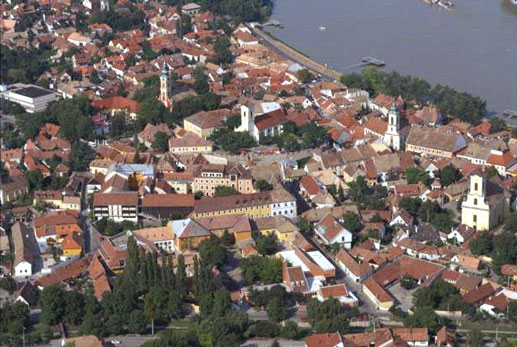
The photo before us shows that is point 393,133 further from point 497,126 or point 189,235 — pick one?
point 189,235

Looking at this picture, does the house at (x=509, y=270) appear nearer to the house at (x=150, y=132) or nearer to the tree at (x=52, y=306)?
the tree at (x=52, y=306)

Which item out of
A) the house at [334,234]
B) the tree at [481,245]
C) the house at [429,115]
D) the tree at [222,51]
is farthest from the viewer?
the tree at [222,51]

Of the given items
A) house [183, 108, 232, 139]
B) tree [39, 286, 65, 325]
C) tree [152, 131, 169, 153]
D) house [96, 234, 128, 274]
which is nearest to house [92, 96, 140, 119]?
house [183, 108, 232, 139]

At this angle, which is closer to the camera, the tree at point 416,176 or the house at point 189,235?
the house at point 189,235

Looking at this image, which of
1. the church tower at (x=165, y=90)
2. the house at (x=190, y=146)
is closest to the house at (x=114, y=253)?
the house at (x=190, y=146)

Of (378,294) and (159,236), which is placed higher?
(378,294)

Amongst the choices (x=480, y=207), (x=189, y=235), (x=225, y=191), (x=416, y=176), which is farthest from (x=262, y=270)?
(x=416, y=176)

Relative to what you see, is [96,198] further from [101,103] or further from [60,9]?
[60,9]
